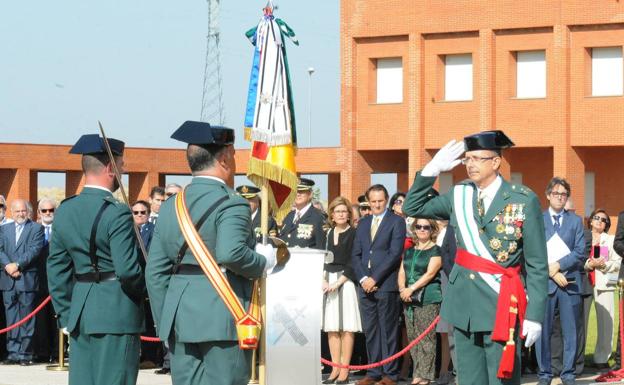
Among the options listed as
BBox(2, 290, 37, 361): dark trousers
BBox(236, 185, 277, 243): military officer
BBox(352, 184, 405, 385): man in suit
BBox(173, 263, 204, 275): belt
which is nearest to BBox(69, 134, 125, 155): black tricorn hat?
BBox(173, 263, 204, 275): belt

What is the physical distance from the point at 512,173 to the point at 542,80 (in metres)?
4.19

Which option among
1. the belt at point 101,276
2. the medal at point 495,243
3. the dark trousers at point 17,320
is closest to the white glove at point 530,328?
the medal at point 495,243

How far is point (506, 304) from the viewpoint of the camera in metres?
8.48

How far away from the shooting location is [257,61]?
11.2m

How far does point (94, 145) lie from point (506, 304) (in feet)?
9.58

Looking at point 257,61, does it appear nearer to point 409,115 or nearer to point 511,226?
point 511,226

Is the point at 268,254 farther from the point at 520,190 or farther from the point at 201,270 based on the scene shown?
the point at 520,190

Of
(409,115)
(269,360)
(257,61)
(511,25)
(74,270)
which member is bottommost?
(269,360)

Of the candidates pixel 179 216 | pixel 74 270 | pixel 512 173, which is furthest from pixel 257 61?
pixel 512 173

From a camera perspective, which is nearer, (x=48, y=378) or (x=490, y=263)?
(x=490, y=263)

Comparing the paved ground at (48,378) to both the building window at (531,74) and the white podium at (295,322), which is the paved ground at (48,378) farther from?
the building window at (531,74)

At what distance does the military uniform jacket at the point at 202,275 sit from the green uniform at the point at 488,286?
5.24 feet

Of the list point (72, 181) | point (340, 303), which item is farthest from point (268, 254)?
point (72, 181)

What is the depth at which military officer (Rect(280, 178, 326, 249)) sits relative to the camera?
48.7 feet
